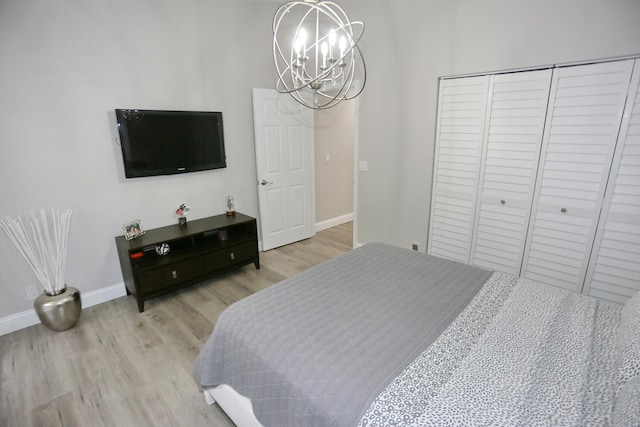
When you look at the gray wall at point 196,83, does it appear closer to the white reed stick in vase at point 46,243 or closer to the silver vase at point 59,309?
the white reed stick in vase at point 46,243

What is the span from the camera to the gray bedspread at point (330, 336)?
1.15 meters

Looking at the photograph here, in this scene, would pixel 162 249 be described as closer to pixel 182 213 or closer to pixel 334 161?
pixel 182 213

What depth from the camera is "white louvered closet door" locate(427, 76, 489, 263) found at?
2777mm

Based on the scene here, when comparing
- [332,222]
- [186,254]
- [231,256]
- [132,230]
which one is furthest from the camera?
[332,222]

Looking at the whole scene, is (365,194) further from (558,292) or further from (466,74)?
(558,292)

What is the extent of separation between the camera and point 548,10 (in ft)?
7.40

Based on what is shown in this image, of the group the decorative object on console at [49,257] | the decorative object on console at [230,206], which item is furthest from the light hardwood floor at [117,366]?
the decorative object on console at [230,206]

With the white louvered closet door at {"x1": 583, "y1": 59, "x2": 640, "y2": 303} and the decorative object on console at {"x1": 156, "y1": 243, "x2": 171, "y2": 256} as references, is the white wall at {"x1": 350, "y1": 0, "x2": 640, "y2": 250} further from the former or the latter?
the decorative object on console at {"x1": 156, "y1": 243, "x2": 171, "y2": 256}

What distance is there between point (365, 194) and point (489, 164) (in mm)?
1379

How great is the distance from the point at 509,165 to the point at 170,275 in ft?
10.2

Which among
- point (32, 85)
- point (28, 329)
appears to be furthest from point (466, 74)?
point (28, 329)

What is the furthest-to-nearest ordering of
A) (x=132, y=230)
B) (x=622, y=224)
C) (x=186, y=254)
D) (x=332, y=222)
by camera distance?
(x=332, y=222) → (x=186, y=254) → (x=132, y=230) → (x=622, y=224)

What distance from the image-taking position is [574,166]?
2.37 meters

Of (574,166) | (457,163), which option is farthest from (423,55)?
(574,166)
